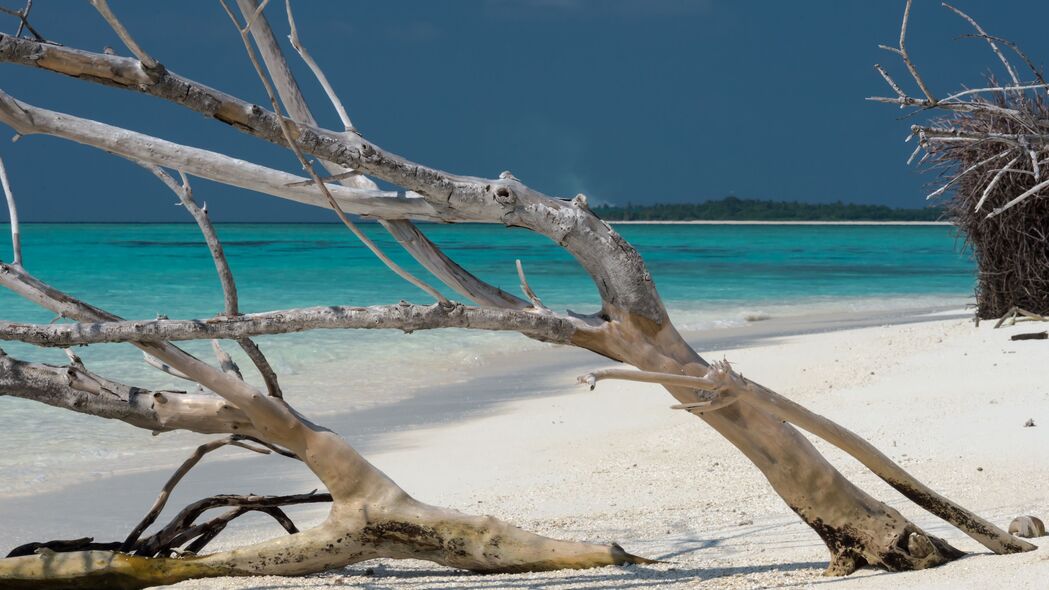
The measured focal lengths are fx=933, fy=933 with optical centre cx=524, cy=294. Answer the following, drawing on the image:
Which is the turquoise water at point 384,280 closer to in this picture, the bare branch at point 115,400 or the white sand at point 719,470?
the white sand at point 719,470

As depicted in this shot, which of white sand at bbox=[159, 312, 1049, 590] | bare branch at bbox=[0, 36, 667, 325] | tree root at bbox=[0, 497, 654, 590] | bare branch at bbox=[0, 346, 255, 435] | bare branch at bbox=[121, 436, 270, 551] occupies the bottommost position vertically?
white sand at bbox=[159, 312, 1049, 590]

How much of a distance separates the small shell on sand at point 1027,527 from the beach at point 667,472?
6.5 inches

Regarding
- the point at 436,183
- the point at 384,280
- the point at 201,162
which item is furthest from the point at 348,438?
the point at 384,280

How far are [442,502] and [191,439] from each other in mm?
2670

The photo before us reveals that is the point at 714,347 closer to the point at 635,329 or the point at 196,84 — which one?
A: the point at 635,329

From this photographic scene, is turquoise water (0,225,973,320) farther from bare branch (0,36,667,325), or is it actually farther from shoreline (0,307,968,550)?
bare branch (0,36,667,325)

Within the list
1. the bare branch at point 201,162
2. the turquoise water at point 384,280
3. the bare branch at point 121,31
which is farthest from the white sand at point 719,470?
the turquoise water at point 384,280

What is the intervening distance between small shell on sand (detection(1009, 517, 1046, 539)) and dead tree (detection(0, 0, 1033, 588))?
0.26m

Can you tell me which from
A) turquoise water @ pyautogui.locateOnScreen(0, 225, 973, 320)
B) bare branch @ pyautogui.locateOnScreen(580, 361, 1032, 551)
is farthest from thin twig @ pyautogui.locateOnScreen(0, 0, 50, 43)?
turquoise water @ pyautogui.locateOnScreen(0, 225, 973, 320)

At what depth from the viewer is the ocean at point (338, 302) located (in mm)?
6754

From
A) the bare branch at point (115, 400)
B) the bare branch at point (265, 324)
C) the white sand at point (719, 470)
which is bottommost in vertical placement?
the white sand at point (719, 470)

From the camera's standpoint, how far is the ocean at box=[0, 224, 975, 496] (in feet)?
22.2

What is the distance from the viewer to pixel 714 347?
11875 mm

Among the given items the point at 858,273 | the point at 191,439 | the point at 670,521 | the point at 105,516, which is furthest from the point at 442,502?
the point at 858,273
